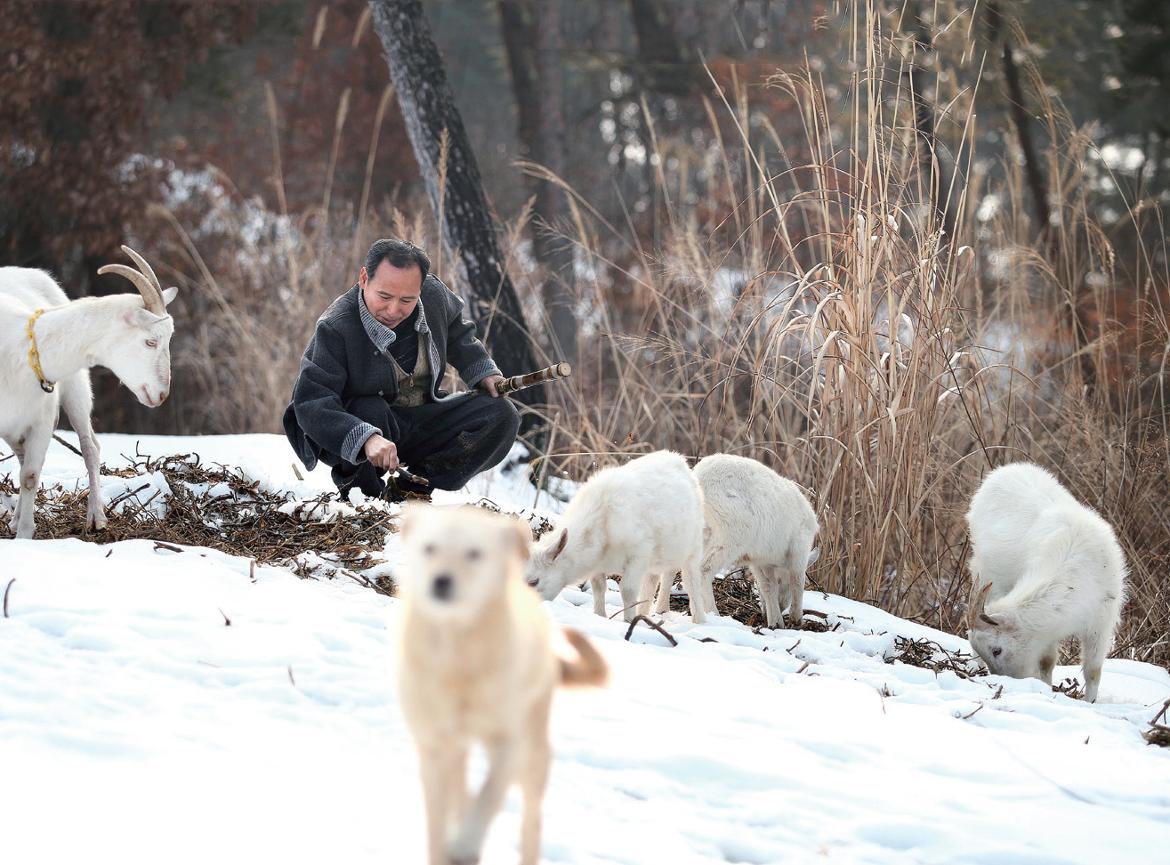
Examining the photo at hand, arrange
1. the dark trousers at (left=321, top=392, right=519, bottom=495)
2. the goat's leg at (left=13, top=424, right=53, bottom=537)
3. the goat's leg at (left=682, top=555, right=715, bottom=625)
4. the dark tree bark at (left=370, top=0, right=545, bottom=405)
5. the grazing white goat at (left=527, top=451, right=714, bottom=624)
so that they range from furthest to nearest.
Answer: the dark tree bark at (left=370, top=0, right=545, bottom=405) < the dark trousers at (left=321, top=392, right=519, bottom=495) < the goat's leg at (left=682, top=555, right=715, bottom=625) < the goat's leg at (left=13, top=424, right=53, bottom=537) < the grazing white goat at (left=527, top=451, right=714, bottom=624)

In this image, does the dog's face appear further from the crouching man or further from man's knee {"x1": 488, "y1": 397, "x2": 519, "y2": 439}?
man's knee {"x1": 488, "y1": 397, "x2": 519, "y2": 439}

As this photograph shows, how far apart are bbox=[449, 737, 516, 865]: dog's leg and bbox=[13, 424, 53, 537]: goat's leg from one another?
11.8 feet

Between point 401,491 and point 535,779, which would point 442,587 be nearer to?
point 535,779

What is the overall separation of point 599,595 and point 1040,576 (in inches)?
70.8

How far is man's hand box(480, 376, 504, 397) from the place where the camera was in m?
5.82

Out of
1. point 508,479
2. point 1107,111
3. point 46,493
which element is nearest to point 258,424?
point 508,479

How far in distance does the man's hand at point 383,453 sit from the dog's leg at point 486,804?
2.80m

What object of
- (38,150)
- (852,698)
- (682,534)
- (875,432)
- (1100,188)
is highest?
(1100,188)

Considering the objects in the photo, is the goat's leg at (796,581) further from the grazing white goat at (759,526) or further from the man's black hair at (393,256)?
the man's black hair at (393,256)

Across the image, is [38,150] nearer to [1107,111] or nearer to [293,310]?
[293,310]

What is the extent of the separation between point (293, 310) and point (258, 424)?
95 cm

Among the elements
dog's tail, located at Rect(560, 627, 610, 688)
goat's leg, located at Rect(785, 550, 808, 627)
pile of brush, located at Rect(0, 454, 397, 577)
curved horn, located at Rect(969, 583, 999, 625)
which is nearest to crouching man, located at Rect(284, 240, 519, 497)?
pile of brush, located at Rect(0, 454, 397, 577)

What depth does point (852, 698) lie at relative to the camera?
375 centimetres

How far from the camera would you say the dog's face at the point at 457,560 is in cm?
146
